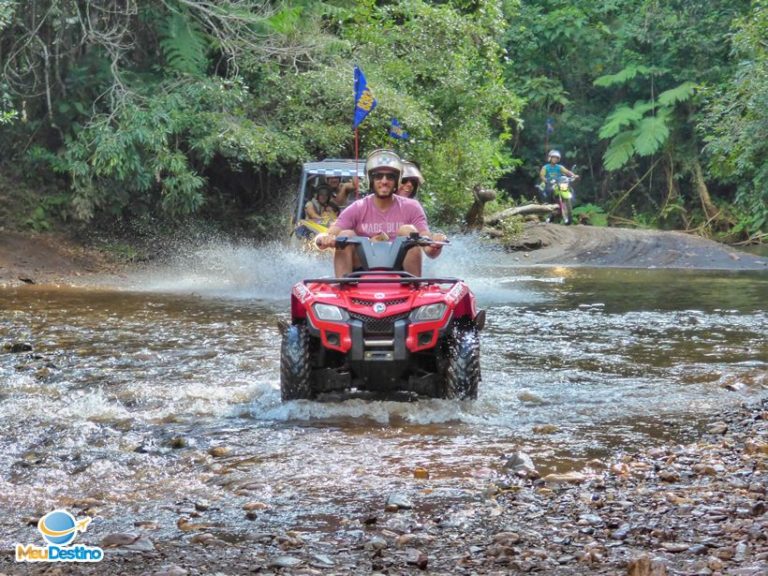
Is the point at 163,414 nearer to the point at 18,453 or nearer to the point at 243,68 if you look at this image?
the point at 18,453

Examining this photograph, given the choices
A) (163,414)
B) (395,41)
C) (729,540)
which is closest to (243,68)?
(395,41)

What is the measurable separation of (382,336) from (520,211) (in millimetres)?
17919

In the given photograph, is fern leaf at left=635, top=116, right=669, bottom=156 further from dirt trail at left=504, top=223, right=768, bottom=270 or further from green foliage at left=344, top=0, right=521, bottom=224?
green foliage at left=344, top=0, right=521, bottom=224

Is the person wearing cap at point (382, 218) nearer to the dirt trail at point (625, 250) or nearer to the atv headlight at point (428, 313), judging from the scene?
the atv headlight at point (428, 313)

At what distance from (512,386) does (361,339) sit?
1.69 m

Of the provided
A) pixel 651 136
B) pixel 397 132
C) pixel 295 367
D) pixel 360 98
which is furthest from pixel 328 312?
pixel 651 136

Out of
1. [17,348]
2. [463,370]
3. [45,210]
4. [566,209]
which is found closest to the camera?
[463,370]

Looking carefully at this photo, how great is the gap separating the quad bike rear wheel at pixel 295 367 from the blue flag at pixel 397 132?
11.6 m

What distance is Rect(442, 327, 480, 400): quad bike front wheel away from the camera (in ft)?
25.0

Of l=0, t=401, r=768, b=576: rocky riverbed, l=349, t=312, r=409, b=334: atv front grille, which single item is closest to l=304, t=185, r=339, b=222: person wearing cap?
l=349, t=312, r=409, b=334: atv front grille

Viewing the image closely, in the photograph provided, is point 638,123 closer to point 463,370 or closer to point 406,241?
point 406,241

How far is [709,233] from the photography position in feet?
95.5

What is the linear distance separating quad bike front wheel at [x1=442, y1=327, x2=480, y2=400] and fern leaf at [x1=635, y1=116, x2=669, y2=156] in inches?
858

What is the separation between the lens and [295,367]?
764 centimetres
